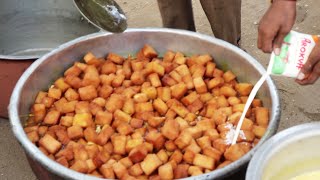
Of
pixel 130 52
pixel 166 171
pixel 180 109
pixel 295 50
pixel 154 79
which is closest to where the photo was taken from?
pixel 295 50

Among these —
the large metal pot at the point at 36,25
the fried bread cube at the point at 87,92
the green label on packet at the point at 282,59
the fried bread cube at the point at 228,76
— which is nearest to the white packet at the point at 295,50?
the green label on packet at the point at 282,59

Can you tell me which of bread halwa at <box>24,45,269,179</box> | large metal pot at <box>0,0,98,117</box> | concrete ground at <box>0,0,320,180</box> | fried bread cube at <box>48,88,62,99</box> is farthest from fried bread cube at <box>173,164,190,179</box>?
large metal pot at <box>0,0,98,117</box>

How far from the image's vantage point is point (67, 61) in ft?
6.37

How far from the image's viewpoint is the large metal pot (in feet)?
7.92

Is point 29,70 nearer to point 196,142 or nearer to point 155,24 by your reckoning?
point 196,142

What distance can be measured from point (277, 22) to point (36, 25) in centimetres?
145

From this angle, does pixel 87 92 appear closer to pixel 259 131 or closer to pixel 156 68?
pixel 156 68

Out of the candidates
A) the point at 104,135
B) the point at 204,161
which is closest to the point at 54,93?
the point at 104,135

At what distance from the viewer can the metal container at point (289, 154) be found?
48.3 inches

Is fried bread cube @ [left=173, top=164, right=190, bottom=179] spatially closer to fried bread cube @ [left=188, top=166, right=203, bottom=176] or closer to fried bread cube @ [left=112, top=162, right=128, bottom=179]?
fried bread cube @ [left=188, top=166, right=203, bottom=176]

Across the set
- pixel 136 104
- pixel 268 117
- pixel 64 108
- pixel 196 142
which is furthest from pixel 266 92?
pixel 64 108

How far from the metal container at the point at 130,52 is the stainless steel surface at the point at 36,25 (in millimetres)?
409

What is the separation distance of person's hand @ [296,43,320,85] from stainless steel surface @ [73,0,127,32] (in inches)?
28.9

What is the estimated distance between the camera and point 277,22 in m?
1.33
